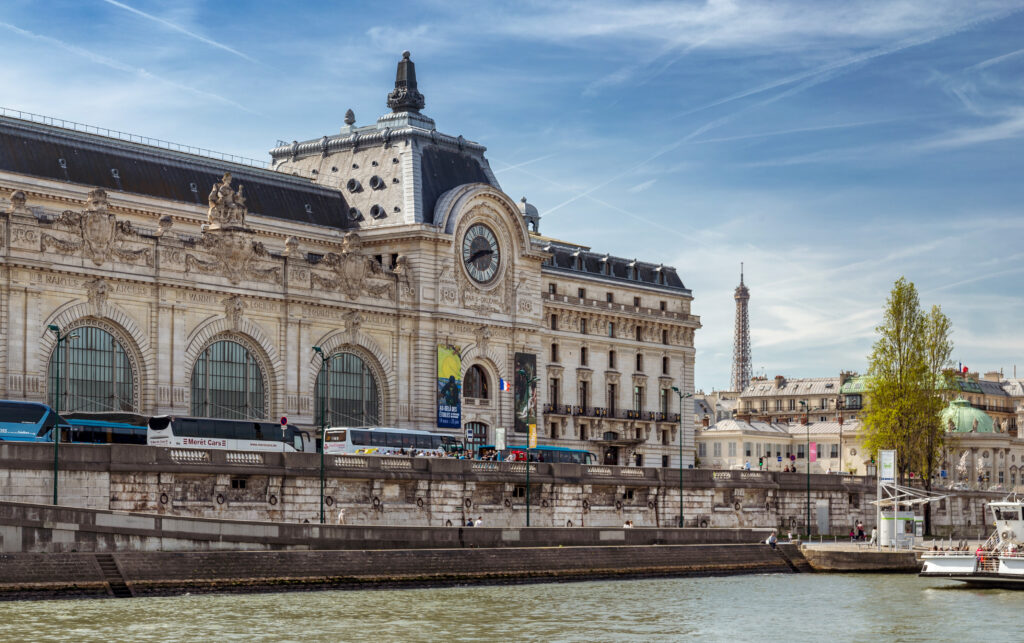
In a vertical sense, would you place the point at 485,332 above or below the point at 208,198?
below

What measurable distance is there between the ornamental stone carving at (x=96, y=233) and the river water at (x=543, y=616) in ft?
103

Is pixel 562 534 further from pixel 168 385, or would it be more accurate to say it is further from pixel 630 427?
pixel 630 427

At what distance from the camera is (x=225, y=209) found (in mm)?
94562

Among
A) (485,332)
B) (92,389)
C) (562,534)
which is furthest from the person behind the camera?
(485,332)

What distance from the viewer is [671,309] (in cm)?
13638

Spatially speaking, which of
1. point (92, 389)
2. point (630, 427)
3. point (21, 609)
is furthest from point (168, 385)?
point (630, 427)

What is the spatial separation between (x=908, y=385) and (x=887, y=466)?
18342mm

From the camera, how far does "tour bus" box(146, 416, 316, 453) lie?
75.2m

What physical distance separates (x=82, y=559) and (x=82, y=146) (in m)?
42.5

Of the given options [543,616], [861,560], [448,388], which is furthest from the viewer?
[448,388]

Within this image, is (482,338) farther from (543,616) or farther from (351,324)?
(543,616)

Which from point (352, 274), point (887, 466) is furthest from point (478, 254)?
point (887, 466)

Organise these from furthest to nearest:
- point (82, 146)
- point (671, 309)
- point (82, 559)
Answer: point (671, 309)
point (82, 146)
point (82, 559)

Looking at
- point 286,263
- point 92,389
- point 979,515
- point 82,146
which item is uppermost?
point 82,146
